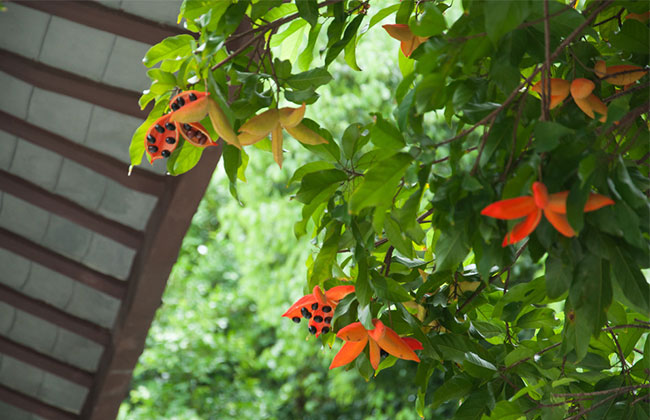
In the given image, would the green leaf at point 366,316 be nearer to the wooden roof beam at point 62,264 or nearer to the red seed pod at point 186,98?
the red seed pod at point 186,98

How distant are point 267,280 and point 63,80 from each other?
3851 mm

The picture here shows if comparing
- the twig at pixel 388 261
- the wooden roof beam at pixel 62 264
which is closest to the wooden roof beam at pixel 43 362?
the wooden roof beam at pixel 62 264

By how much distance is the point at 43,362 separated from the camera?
2.02 metres

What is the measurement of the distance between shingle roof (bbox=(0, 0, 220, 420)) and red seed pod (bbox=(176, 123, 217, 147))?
734 mm

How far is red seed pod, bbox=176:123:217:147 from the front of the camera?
729mm

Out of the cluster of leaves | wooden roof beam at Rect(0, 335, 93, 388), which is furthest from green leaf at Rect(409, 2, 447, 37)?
wooden roof beam at Rect(0, 335, 93, 388)

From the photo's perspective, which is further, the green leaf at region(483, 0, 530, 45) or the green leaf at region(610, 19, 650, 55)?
the green leaf at region(610, 19, 650, 55)

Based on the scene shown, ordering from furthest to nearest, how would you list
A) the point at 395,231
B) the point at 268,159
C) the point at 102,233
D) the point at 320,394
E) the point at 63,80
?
the point at 320,394 < the point at 268,159 < the point at 102,233 < the point at 63,80 < the point at 395,231

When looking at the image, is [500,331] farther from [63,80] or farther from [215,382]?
[215,382]

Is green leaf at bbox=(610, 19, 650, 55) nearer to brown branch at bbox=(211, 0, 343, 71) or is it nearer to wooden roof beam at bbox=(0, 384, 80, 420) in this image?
brown branch at bbox=(211, 0, 343, 71)

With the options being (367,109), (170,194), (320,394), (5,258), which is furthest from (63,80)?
(320,394)

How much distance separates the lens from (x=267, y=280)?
537 cm

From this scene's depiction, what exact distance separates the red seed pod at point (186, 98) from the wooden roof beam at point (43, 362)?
5.06 ft

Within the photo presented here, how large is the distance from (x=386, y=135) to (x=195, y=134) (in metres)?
0.22
